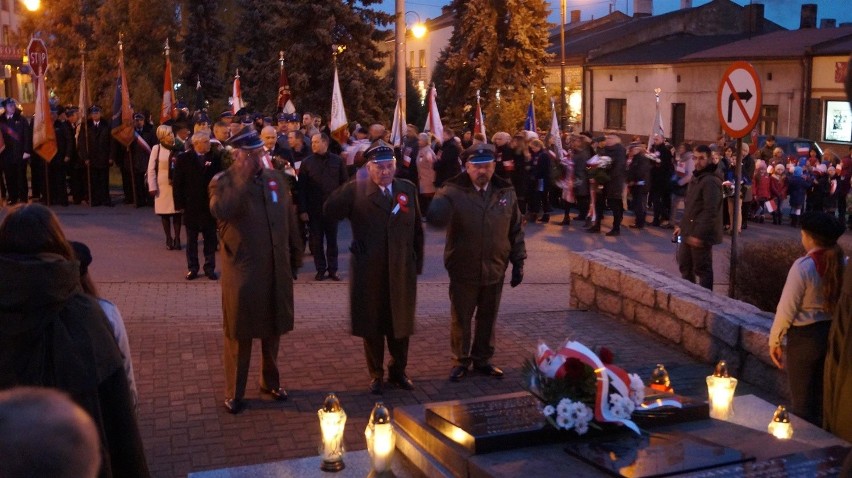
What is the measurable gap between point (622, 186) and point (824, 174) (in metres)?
5.98

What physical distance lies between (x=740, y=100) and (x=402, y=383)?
538 cm

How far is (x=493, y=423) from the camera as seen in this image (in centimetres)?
521

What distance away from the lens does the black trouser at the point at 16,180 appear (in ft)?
61.8

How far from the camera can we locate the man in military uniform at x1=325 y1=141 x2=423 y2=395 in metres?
7.63

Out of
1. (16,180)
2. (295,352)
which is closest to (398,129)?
(16,180)

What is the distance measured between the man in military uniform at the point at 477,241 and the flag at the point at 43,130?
12.6 m

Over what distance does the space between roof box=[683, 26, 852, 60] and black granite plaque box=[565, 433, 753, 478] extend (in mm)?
30539

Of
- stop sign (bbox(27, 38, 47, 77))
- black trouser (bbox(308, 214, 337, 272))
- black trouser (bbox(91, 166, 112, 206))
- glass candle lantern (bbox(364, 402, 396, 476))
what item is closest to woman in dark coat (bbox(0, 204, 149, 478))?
glass candle lantern (bbox(364, 402, 396, 476))

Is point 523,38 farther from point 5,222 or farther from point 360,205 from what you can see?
point 5,222

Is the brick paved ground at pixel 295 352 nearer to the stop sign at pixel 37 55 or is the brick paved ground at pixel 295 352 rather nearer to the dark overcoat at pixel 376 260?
the dark overcoat at pixel 376 260

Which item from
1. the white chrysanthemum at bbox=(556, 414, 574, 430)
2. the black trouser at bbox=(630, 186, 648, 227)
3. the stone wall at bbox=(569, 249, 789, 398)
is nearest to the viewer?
the white chrysanthemum at bbox=(556, 414, 574, 430)

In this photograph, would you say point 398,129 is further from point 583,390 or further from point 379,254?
point 583,390

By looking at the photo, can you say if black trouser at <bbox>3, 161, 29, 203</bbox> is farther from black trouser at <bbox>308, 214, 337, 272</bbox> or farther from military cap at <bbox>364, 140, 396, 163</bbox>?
military cap at <bbox>364, 140, 396, 163</bbox>

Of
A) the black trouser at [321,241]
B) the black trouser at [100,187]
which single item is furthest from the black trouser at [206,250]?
the black trouser at [100,187]
